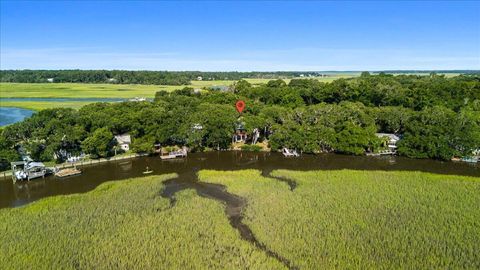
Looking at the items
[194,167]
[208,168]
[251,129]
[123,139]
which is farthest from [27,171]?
[251,129]

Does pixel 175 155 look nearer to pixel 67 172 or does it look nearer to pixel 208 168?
pixel 208 168

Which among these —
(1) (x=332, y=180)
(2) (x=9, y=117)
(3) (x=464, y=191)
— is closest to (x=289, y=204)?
(1) (x=332, y=180)

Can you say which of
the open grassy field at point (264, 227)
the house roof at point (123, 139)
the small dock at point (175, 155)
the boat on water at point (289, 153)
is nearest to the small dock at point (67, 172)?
the open grassy field at point (264, 227)

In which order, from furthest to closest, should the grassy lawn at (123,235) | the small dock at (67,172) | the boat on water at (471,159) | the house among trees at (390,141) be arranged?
the house among trees at (390,141), the boat on water at (471,159), the small dock at (67,172), the grassy lawn at (123,235)

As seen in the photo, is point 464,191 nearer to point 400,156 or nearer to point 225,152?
point 400,156

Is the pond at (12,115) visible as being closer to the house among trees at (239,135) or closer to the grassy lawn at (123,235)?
the house among trees at (239,135)

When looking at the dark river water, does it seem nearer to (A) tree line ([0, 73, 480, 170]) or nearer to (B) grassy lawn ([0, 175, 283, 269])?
(A) tree line ([0, 73, 480, 170])

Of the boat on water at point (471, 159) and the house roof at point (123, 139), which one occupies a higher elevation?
the house roof at point (123, 139)

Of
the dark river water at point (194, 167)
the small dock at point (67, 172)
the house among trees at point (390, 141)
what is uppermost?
the house among trees at point (390, 141)
